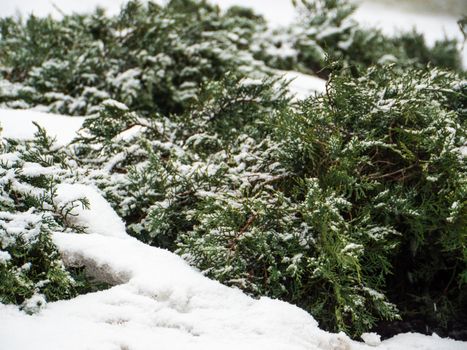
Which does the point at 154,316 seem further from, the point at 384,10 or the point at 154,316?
the point at 384,10

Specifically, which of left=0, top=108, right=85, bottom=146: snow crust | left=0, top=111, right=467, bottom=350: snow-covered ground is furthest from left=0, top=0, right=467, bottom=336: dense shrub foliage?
left=0, top=108, right=85, bottom=146: snow crust

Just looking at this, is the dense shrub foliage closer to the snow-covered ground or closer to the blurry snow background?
the snow-covered ground

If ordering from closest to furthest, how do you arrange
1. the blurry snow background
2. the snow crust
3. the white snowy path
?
the white snowy path
the snow crust
the blurry snow background

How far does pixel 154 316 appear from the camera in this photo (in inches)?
73.5

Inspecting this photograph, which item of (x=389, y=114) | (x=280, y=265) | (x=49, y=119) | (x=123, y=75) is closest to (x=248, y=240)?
(x=280, y=265)

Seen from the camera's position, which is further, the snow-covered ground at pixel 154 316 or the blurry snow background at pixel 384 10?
the blurry snow background at pixel 384 10

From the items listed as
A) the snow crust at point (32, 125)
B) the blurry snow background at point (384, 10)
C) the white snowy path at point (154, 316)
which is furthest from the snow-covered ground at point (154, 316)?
the blurry snow background at point (384, 10)

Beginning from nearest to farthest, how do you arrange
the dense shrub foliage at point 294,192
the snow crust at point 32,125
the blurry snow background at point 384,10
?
1. the dense shrub foliage at point 294,192
2. the snow crust at point 32,125
3. the blurry snow background at point 384,10

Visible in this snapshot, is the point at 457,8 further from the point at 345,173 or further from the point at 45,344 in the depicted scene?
the point at 45,344

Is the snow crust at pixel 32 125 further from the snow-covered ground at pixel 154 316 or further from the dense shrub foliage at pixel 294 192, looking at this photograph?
the snow-covered ground at pixel 154 316

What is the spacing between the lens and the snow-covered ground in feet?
5.47

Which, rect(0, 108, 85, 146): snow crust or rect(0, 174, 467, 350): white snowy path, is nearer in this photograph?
rect(0, 174, 467, 350): white snowy path

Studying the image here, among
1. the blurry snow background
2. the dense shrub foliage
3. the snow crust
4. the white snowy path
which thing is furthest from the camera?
the blurry snow background

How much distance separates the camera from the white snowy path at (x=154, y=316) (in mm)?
1664
